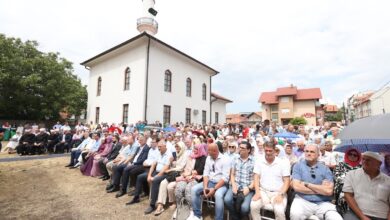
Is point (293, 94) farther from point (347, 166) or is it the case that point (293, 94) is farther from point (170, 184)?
point (170, 184)

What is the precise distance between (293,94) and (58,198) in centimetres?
3720

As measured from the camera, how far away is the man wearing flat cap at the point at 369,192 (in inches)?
106

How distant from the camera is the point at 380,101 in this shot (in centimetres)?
3794

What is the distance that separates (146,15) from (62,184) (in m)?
18.0

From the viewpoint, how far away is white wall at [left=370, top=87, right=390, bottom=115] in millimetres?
36216

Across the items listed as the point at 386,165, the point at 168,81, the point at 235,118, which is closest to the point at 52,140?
the point at 168,81

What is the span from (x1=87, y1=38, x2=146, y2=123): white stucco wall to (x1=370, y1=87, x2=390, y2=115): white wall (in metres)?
38.6

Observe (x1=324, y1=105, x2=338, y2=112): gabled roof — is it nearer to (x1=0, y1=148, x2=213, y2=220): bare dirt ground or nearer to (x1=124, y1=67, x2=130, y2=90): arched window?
(x1=124, y1=67, x2=130, y2=90): arched window

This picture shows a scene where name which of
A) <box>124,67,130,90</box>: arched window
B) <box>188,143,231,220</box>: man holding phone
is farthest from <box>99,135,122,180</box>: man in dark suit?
<box>124,67,130,90</box>: arched window

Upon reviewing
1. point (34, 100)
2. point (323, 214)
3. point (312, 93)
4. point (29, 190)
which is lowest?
point (29, 190)

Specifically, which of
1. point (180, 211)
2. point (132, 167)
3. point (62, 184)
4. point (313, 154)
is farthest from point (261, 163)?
point (62, 184)

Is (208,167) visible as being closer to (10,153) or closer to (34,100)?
(10,153)

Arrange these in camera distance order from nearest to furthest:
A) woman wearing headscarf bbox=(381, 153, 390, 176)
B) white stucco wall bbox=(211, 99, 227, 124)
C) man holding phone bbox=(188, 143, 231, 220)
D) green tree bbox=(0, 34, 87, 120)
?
woman wearing headscarf bbox=(381, 153, 390, 176), man holding phone bbox=(188, 143, 231, 220), green tree bbox=(0, 34, 87, 120), white stucco wall bbox=(211, 99, 227, 124)

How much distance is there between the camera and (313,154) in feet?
10.4
